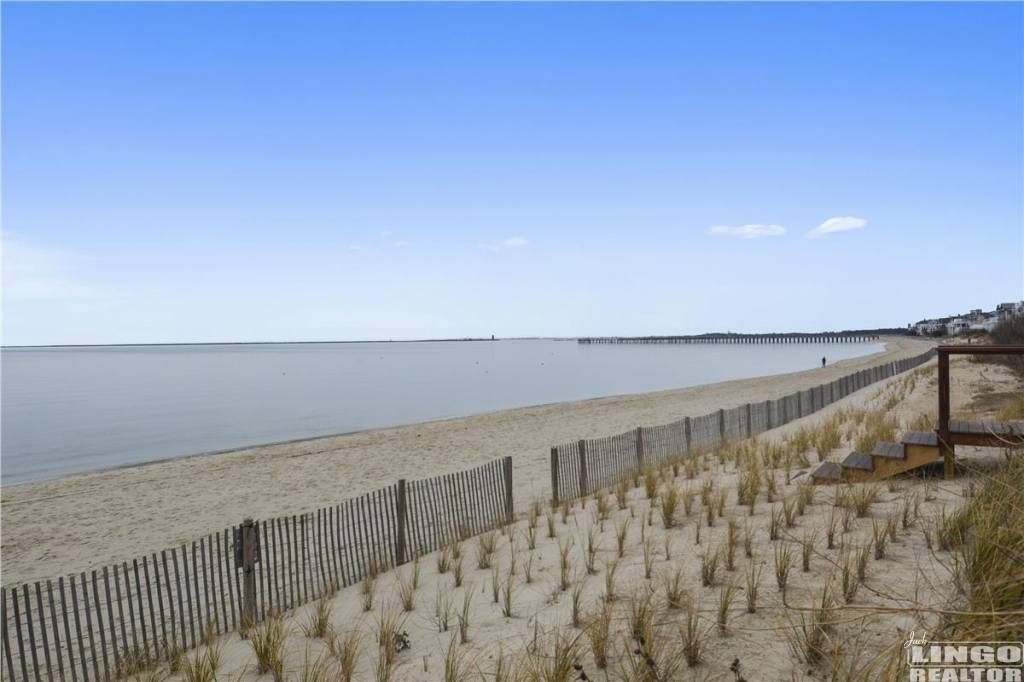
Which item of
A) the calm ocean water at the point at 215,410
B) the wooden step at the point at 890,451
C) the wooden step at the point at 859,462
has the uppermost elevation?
the wooden step at the point at 890,451

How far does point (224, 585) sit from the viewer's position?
8.07m

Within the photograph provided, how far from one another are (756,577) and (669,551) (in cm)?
113

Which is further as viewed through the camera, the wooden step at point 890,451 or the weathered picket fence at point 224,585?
the wooden step at point 890,451

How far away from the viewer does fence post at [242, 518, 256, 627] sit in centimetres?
580

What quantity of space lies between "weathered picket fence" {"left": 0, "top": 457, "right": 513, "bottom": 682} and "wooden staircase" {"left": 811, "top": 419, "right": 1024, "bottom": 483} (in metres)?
4.42

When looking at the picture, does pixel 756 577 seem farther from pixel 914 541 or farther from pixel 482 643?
pixel 482 643

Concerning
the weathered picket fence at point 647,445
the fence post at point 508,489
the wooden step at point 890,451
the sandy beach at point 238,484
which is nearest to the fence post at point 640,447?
the weathered picket fence at point 647,445

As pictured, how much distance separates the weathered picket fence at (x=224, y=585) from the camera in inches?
193

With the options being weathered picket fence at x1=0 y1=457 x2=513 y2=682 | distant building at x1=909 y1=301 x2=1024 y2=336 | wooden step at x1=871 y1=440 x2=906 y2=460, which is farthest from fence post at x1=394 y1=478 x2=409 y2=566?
distant building at x1=909 y1=301 x2=1024 y2=336

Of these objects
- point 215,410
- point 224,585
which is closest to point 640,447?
point 224,585

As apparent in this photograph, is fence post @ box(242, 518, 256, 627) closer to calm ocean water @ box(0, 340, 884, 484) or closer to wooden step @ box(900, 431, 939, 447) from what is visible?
wooden step @ box(900, 431, 939, 447)

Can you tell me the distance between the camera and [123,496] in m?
15.5

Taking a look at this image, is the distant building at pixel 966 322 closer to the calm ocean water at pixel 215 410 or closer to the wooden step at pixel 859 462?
the calm ocean water at pixel 215 410

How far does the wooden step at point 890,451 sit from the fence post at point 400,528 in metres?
5.76
